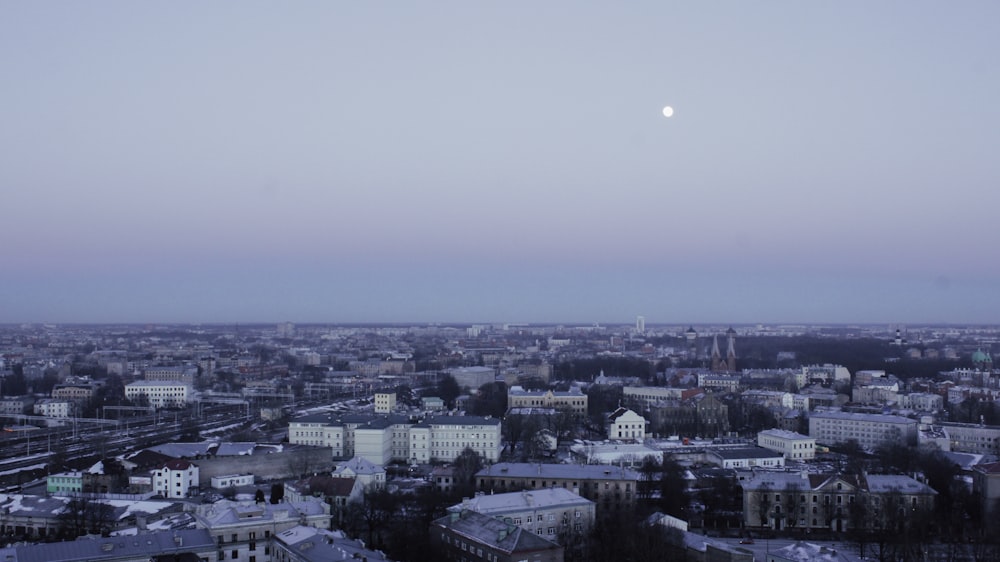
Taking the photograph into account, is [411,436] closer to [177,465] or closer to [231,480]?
[231,480]

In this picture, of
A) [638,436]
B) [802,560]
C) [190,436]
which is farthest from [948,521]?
[190,436]

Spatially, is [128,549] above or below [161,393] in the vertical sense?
above

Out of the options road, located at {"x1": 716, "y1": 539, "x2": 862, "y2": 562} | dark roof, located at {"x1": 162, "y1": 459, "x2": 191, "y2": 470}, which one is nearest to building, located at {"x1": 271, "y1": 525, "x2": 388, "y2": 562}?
road, located at {"x1": 716, "y1": 539, "x2": 862, "y2": 562}

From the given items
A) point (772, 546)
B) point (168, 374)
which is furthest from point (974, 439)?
point (168, 374)

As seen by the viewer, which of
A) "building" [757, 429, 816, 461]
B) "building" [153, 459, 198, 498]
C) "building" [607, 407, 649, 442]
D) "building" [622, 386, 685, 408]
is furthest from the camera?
"building" [622, 386, 685, 408]

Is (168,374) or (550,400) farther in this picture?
(168,374)

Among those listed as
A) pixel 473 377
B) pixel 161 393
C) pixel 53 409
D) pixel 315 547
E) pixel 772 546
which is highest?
pixel 315 547

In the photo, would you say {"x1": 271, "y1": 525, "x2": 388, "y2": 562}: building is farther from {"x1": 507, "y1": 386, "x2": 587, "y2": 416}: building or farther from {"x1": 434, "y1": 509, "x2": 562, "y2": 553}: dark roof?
{"x1": 507, "y1": 386, "x2": 587, "y2": 416}: building

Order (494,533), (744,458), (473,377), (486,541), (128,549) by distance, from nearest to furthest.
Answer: (128,549) < (486,541) < (494,533) < (744,458) < (473,377)
